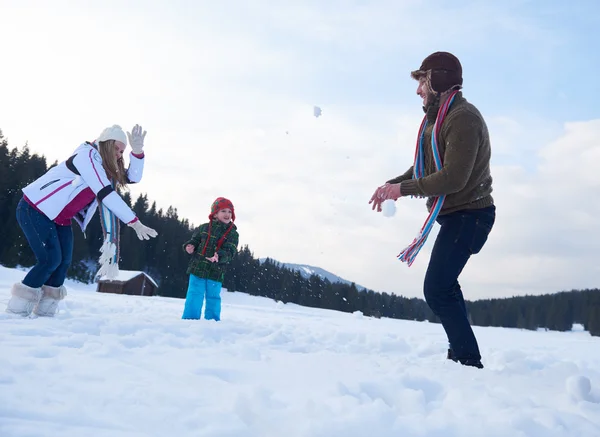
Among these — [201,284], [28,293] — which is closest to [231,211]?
[201,284]

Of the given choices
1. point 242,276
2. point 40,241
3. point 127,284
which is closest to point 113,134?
point 40,241

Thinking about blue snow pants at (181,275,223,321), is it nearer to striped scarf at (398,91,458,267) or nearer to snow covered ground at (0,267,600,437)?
snow covered ground at (0,267,600,437)

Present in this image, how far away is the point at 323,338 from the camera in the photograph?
4844mm

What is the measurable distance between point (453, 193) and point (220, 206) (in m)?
4.33

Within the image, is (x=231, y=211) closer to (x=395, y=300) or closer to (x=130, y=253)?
(x=130, y=253)

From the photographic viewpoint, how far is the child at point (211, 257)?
6480 mm

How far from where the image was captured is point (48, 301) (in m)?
4.45

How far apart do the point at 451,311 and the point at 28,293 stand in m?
4.04

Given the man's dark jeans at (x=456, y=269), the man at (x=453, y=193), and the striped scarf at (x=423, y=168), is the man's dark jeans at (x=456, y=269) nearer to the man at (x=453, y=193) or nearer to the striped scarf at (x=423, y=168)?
the man at (x=453, y=193)

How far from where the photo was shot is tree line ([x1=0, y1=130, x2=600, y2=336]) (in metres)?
39.9

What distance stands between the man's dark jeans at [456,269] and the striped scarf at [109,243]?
3341mm

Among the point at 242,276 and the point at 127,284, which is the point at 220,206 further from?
the point at 242,276

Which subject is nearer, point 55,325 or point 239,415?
point 239,415

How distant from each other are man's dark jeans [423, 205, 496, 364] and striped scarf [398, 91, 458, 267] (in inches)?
6.4
